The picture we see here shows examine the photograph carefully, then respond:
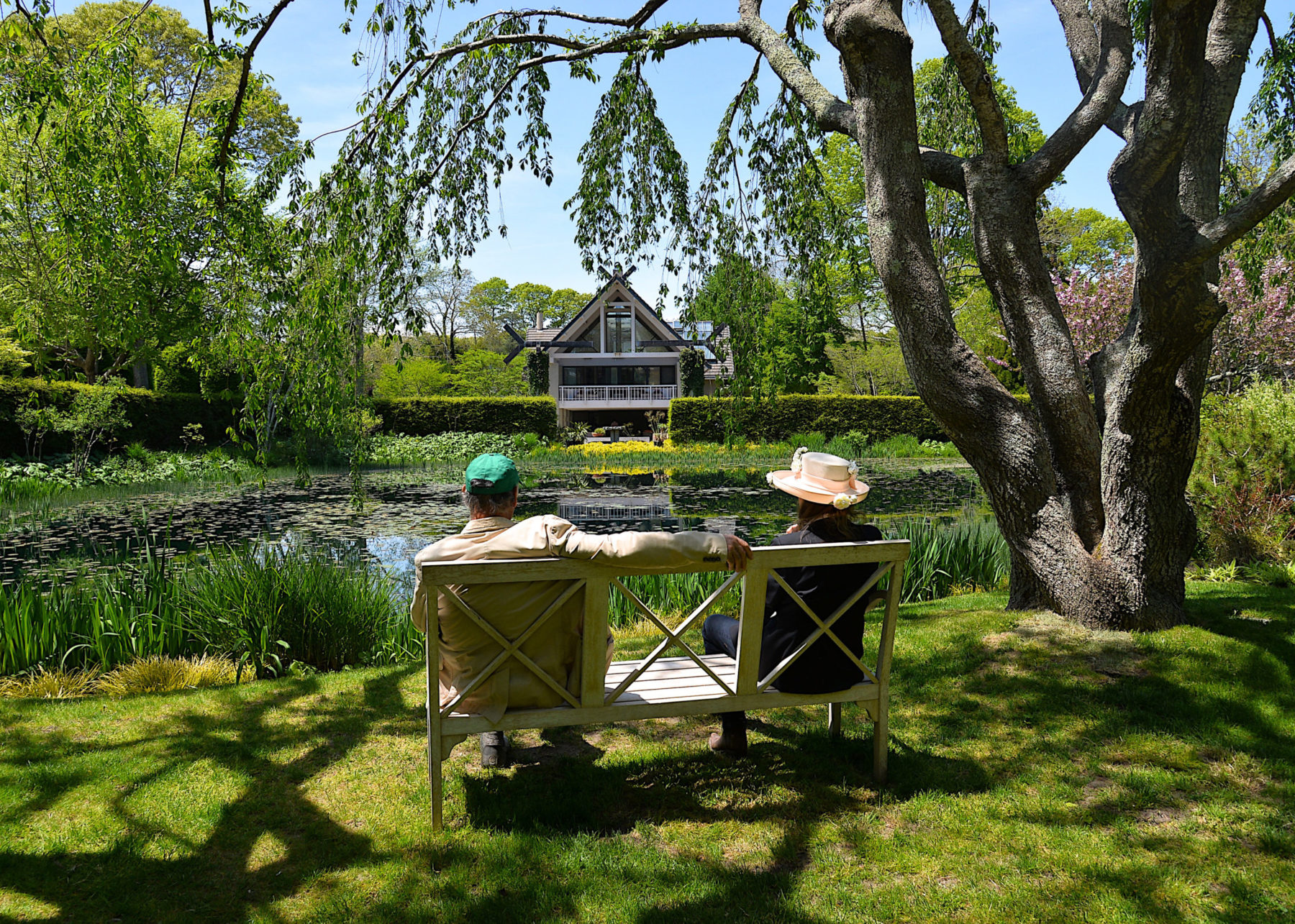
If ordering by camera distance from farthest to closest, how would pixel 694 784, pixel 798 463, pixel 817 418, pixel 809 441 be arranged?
pixel 817 418 → pixel 809 441 → pixel 798 463 → pixel 694 784

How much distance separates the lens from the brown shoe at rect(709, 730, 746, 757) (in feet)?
11.8

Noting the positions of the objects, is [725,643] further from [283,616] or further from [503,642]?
[283,616]

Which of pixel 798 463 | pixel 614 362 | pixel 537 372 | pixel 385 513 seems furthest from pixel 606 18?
pixel 614 362

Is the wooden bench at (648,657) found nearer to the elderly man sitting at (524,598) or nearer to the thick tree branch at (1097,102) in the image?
the elderly man sitting at (524,598)

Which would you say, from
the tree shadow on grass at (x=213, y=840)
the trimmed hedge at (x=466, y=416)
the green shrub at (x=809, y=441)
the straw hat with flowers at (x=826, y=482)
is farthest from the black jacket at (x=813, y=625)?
the trimmed hedge at (x=466, y=416)

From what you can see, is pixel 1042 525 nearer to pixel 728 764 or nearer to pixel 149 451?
pixel 728 764

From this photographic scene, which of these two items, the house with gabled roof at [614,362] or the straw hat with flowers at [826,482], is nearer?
the straw hat with flowers at [826,482]

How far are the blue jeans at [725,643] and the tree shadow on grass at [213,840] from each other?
159cm

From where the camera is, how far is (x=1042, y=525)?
16.3ft

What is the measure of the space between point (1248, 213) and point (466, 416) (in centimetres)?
2832

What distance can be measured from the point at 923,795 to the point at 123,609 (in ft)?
17.5

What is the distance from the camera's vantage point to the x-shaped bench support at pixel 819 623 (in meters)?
3.12

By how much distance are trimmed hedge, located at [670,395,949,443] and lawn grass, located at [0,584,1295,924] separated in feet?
80.1

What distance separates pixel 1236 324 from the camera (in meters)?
13.8
